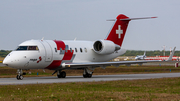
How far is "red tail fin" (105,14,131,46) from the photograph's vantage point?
37.8 metres

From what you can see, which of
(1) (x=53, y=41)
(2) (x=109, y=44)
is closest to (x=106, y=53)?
(2) (x=109, y=44)

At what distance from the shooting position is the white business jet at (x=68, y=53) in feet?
94.9

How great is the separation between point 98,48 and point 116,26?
383cm

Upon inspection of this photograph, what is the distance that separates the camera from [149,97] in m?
14.8

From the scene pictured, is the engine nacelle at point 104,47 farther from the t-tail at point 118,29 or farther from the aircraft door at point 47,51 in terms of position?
the aircraft door at point 47,51

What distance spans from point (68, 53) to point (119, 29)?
8.45m

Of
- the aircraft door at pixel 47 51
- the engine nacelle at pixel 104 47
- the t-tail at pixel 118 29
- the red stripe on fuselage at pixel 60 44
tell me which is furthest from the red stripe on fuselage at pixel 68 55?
the t-tail at pixel 118 29

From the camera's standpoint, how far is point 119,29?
3803 centimetres

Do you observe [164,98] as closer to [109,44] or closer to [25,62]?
[25,62]

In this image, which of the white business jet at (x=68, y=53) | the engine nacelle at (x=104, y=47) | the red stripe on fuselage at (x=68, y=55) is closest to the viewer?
the white business jet at (x=68, y=53)

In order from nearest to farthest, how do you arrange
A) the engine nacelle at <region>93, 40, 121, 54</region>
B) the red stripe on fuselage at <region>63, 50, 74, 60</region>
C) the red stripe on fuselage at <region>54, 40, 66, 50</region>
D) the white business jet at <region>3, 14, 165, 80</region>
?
the white business jet at <region>3, 14, 165, 80</region> → the red stripe on fuselage at <region>54, 40, 66, 50</region> → the red stripe on fuselage at <region>63, 50, 74, 60</region> → the engine nacelle at <region>93, 40, 121, 54</region>

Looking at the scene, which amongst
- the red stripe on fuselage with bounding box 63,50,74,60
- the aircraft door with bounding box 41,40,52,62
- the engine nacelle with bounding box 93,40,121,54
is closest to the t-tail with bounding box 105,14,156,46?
the engine nacelle with bounding box 93,40,121,54

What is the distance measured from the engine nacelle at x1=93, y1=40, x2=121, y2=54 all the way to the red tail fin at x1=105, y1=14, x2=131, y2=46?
1506 mm

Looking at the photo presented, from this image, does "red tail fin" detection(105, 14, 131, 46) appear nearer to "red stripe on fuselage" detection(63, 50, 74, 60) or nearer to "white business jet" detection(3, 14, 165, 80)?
"white business jet" detection(3, 14, 165, 80)
